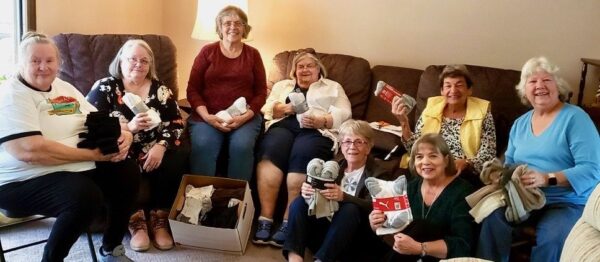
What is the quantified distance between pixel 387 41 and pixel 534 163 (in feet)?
4.77

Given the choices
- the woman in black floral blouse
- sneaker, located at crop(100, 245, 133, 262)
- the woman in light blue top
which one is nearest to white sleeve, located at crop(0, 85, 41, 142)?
the woman in black floral blouse

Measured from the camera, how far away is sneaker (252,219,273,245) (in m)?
2.65

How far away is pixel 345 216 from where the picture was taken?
226 cm

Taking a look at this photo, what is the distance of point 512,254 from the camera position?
222 centimetres

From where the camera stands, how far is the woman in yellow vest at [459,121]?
8.44 feet

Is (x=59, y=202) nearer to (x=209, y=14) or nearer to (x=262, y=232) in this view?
(x=262, y=232)

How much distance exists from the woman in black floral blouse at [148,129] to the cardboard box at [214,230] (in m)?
0.12

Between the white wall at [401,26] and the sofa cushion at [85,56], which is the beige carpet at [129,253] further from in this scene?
the white wall at [401,26]

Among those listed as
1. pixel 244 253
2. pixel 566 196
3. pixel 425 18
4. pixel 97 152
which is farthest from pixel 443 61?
pixel 97 152

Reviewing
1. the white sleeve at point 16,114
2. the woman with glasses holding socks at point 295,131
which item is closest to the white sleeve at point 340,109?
the woman with glasses holding socks at point 295,131

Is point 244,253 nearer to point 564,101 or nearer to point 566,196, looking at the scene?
point 566,196

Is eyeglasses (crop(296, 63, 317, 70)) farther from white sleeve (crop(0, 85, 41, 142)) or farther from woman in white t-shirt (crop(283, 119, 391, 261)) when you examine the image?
white sleeve (crop(0, 85, 41, 142))

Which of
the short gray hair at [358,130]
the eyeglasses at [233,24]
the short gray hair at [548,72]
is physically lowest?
the short gray hair at [358,130]

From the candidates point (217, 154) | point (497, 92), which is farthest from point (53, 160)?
point (497, 92)
